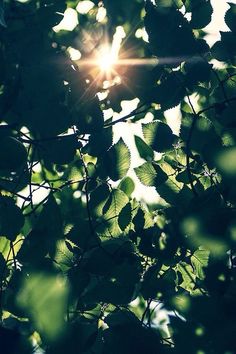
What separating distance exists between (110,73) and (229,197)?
90 centimetres

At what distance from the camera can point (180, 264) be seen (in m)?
2.03

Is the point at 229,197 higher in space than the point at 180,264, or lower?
higher

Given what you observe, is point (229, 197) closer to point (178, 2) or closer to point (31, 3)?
point (178, 2)

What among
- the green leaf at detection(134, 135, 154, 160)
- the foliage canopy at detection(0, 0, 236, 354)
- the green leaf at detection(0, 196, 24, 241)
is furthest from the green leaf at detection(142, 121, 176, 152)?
the green leaf at detection(0, 196, 24, 241)

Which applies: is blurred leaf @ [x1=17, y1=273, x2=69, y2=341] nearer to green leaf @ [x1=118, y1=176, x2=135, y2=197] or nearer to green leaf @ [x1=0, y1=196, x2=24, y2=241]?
green leaf @ [x1=0, y1=196, x2=24, y2=241]

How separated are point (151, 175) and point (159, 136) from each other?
0.55 ft

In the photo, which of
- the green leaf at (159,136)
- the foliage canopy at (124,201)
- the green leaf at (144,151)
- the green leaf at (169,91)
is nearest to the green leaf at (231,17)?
the foliage canopy at (124,201)

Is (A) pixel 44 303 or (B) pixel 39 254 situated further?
(B) pixel 39 254

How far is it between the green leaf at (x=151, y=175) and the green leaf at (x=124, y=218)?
145mm

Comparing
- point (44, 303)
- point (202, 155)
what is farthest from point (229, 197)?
point (44, 303)

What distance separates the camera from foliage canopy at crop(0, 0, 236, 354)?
1.60 meters

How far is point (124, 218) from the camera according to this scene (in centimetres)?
190

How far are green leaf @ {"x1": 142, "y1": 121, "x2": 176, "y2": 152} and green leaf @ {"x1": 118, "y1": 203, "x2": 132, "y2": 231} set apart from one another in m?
0.29

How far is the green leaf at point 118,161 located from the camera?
6.52 ft
